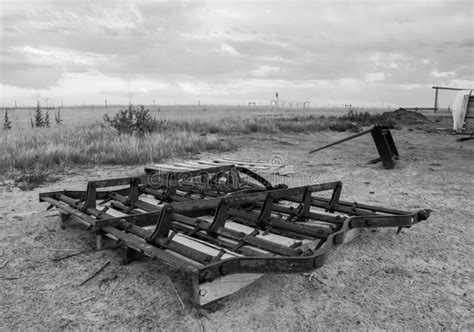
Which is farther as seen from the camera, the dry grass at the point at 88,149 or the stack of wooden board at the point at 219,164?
the dry grass at the point at 88,149

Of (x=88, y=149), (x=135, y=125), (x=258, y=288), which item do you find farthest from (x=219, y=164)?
(x=135, y=125)

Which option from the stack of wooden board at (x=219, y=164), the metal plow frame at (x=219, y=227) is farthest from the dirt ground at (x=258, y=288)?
the stack of wooden board at (x=219, y=164)

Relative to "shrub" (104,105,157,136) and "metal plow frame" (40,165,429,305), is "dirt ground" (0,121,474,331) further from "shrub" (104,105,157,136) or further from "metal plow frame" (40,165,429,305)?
"shrub" (104,105,157,136)

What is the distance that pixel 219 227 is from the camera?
3.26m

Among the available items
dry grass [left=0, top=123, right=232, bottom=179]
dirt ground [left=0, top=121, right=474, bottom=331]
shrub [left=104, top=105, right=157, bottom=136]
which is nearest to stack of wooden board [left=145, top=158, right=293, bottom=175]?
dry grass [left=0, top=123, right=232, bottom=179]

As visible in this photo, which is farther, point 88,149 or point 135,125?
point 135,125

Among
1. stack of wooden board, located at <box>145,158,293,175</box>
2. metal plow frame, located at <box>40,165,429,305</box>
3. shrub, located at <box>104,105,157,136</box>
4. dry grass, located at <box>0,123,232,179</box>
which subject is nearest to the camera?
metal plow frame, located at <box>40,165,429,305</box>

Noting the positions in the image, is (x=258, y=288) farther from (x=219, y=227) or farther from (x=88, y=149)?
(x=88, y=149)

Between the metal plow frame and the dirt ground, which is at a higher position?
the metal plow frame

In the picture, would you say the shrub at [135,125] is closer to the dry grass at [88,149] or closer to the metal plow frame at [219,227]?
the dry grass at [88,149]

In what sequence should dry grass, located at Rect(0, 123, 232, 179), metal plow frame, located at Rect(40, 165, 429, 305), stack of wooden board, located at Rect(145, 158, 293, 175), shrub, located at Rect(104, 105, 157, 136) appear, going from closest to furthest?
1. metal plow frame, located at Rect(40, 165, 429, 305)
2. stack of wooden board, located at Rect(145, 158, 293, 175)
3. dry grass, located at Rect(0, 123, 232, 179)
4. shrub, located at Rect(104, 105, 157, 136)

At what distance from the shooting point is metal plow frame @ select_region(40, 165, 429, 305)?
2.48 metres

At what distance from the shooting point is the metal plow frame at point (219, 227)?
248 cm

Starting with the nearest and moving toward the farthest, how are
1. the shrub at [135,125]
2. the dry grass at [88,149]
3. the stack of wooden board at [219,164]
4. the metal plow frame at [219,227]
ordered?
the metal plow frame at [219,227], the stack of wooden board at [219,164], the dry grass at [88,149], the shrub at [135,125]
